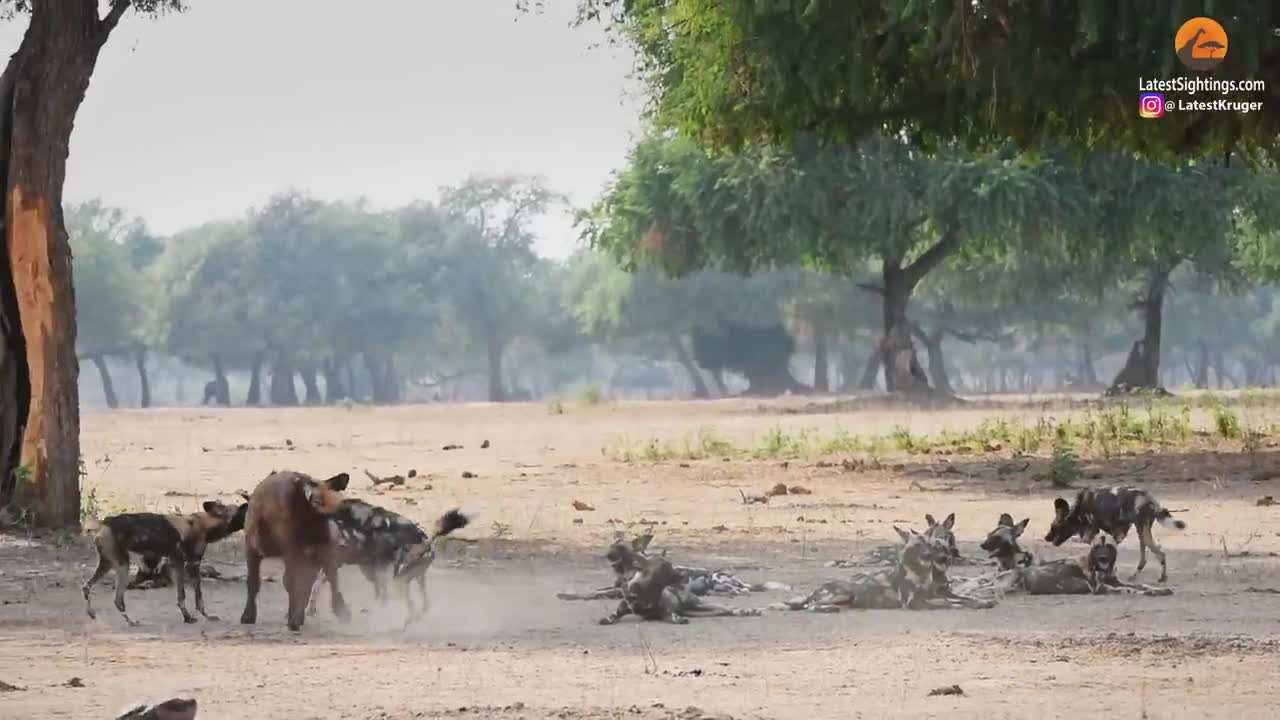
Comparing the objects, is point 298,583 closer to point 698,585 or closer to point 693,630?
point 693,630

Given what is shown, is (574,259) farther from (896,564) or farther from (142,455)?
(896,564)

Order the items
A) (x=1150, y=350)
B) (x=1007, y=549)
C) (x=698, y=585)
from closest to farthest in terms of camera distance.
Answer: (x=698, y=585) → (x=1007, y=549) → (x=1150, y=350)

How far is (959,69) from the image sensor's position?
18.4 meters

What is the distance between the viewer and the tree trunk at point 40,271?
58.1 ft

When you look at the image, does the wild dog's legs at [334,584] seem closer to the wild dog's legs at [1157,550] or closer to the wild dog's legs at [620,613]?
the wild dog's legs at [620,613]

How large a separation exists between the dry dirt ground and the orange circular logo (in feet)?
12.1

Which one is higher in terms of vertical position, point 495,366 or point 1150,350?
point 495,366

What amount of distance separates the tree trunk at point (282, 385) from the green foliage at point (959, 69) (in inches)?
3680

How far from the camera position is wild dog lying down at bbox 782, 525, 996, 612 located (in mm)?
12656

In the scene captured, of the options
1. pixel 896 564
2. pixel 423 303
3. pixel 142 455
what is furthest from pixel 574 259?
pixel 896 564

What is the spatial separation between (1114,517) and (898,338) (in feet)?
123

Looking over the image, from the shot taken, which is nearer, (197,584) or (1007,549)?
(197,584)

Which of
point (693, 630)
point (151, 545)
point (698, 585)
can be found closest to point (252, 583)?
point (151, 545)

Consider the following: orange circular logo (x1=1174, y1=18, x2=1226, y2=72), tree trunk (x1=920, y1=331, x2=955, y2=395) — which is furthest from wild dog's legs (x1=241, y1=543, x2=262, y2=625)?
tree trunk (x1=920, y1=331, x2=955, y2=395)
